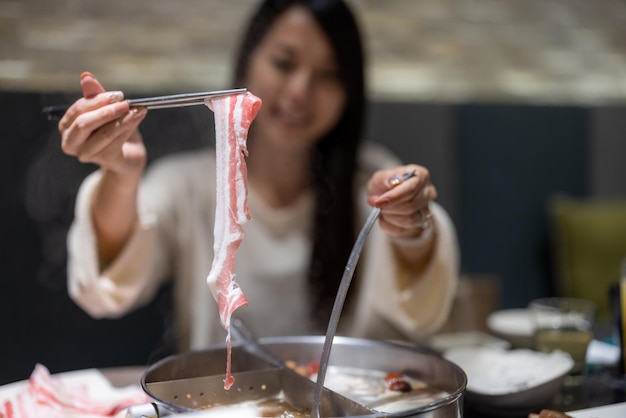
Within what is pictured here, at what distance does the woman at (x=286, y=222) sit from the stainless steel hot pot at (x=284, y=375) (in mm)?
299

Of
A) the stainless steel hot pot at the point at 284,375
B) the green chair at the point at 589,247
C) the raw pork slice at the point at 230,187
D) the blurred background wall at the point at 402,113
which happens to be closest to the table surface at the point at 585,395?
the stainless steel hot pot at the point at 284,375

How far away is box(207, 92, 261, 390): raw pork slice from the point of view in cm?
94

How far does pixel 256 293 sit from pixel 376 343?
0.99m

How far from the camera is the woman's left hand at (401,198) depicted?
1107mm

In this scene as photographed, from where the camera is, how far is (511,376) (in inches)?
51.5

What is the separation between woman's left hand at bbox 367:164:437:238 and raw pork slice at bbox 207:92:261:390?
0.25 metres

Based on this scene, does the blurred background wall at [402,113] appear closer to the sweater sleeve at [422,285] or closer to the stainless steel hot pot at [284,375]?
the sweater sleeve at [422,285]

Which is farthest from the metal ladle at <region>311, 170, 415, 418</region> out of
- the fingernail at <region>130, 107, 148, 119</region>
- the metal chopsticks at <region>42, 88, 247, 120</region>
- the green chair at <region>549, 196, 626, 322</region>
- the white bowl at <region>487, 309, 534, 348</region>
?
the green chair at <region>549, 196, 626, 322</region>

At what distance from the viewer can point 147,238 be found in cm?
166

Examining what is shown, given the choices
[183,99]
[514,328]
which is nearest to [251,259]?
[514,328]

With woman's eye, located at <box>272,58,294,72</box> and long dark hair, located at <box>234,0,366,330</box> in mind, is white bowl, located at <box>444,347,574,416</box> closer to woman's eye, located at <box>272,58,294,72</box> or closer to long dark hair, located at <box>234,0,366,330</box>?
long dark hair, located at <box>234,0,366,330</box>

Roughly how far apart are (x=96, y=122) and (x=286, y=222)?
1183 mm

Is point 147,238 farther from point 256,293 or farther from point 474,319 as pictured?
point 474,319

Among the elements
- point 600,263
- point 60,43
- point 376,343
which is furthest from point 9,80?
point 600,263
